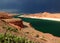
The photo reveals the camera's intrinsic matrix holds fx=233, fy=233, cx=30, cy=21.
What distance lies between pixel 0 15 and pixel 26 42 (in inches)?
735

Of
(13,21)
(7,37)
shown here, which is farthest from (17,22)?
(7,37)

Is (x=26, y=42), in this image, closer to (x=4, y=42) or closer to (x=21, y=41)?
Answer: (x=21, y=41)

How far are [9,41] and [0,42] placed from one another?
1.32ft

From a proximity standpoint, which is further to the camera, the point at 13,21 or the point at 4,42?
the point at 13,21

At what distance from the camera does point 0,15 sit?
28.8 m

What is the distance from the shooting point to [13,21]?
29.1 meters

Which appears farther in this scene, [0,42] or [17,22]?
[17,22]

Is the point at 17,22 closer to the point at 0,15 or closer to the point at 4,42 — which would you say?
the point at 0,15

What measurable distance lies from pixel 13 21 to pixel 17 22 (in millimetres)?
993

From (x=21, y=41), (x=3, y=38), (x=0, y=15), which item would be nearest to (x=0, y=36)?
(x=3, y=38)

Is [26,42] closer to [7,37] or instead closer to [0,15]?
[7,37]

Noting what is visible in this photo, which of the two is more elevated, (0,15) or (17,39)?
(17,39)

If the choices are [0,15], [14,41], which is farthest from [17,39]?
[0,15]

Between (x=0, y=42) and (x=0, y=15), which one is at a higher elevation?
(x=0, y=42)
